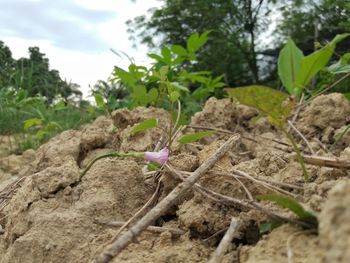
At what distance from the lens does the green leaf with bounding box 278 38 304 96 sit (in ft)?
3.35

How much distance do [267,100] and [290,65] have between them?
85 millimetres

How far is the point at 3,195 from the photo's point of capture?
1.85m

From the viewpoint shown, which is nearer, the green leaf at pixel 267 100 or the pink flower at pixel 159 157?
the green leaf at pixel 267 100

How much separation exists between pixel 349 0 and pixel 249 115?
742 mm

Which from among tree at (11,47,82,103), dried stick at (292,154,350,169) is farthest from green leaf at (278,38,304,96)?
tree at (11,47,82,103)

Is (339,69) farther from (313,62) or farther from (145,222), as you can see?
(145,222)

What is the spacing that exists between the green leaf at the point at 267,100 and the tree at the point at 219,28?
47.7 feet

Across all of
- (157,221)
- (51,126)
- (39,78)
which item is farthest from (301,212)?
(39,78)

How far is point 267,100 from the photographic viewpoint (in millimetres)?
1012

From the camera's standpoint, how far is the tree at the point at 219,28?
15.9 meters

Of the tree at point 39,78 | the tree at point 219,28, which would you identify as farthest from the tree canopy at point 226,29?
the tree at point 39,78

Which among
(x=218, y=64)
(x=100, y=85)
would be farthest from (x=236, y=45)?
(x=100, y=85)

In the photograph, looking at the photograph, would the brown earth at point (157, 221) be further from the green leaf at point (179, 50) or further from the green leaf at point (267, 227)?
the green leaf at point (179, 50)

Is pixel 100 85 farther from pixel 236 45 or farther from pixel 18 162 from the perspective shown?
pixel 236 45
